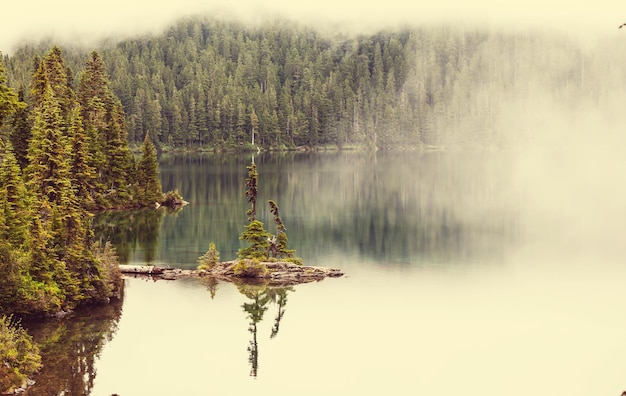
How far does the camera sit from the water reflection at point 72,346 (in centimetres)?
4147

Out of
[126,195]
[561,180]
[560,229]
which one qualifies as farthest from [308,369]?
[561,180]

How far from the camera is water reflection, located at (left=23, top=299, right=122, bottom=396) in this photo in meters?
41.5

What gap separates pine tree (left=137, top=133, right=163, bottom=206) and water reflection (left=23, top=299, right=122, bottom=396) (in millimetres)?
56592

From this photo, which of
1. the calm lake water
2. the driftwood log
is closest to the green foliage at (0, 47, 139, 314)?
the calm lake water

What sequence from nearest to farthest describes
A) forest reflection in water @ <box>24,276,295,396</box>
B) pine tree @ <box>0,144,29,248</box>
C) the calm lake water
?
forest reflection in water @ <box>24,276,295,396</box>, the calm lake water, pine tree @ <box>0,144,29,248</box>

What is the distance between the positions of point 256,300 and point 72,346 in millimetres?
15735

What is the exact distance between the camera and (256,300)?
201ft

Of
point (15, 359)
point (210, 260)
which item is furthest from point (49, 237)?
point (210, 260)

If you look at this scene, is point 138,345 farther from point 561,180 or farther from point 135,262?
point 561,180

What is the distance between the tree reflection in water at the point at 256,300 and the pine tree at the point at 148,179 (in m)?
49.4

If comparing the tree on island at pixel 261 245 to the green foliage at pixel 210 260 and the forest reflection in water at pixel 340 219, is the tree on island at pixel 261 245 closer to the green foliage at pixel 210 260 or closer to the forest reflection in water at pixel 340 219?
the green foliage at pixel 210 260

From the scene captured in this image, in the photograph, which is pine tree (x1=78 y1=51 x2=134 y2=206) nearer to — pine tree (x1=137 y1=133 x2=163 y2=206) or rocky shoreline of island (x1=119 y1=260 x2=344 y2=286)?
pine tree (x1=137 y1=133 x2=163 y2=206)

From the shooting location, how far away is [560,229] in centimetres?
→ 9606

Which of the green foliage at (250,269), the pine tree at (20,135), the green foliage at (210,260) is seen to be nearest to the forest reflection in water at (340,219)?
the green foliage at (210,260)
